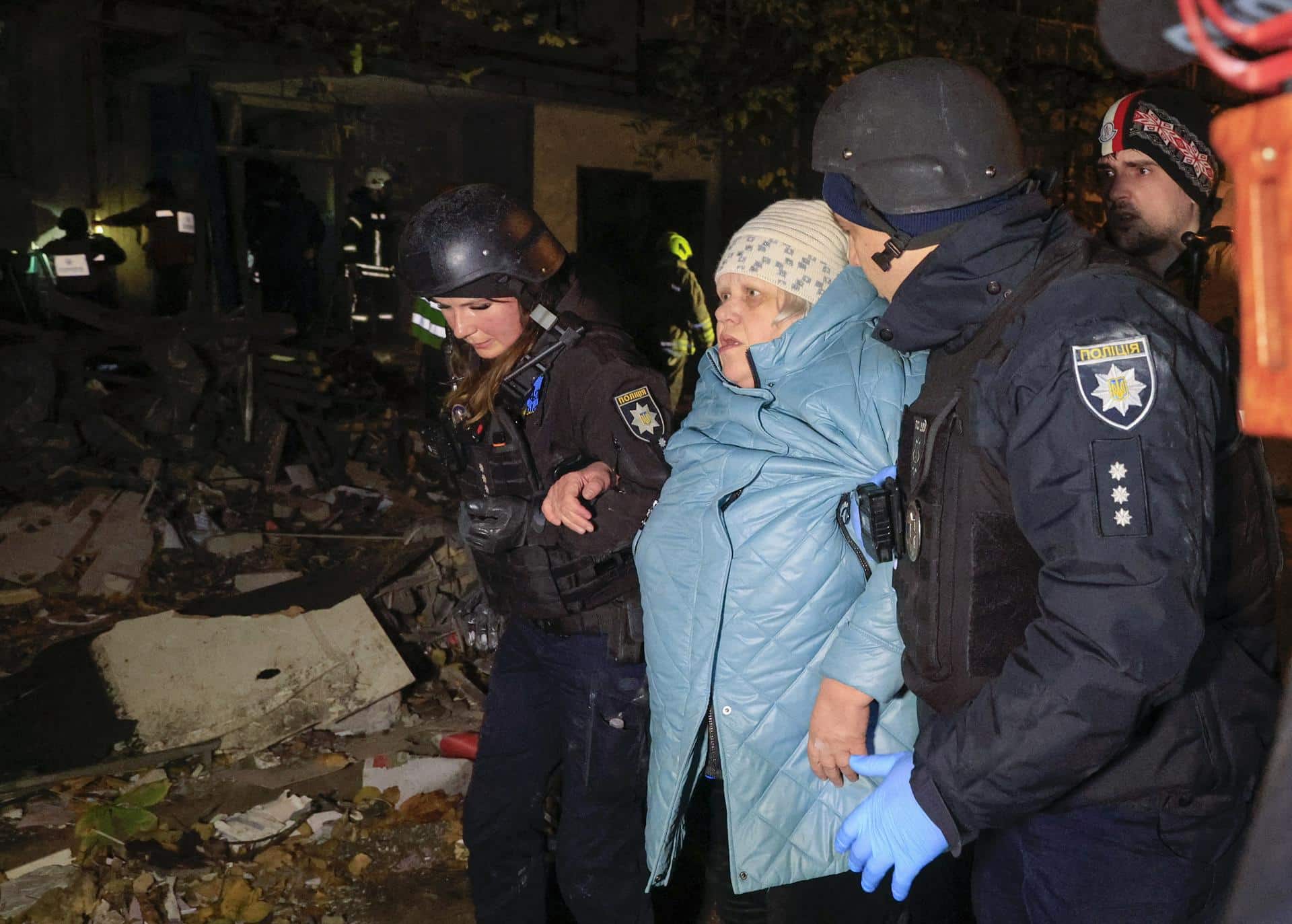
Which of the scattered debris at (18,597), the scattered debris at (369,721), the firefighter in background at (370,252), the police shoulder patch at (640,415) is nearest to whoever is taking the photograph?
the police shoulder patch at (640,415)

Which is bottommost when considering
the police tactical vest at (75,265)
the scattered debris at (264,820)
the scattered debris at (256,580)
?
the scattered debris at (256,580)

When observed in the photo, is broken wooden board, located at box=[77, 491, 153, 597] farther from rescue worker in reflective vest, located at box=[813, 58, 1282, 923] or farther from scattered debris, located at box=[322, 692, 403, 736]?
rescue worker in reflective vest, located at box=[813, 58, 1282, 923]

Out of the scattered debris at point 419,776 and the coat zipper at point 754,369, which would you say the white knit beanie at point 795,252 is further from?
the scattered debris at point 419,776

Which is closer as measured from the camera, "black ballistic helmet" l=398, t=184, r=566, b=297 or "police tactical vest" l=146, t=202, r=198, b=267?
"black ballistic helmet" l=398, t=184, r=566, b=297

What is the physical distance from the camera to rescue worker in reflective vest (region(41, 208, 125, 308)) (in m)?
11.3

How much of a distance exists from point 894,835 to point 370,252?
13252mm

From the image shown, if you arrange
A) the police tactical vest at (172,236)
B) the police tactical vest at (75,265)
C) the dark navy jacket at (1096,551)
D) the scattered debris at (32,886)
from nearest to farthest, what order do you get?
the dark navy jacket at (1096,551) < the scattered debris at (32,886) < the police tactical vest at (75,265) < the police tactical vest at (172,236)

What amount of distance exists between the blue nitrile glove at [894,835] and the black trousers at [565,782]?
1044mm

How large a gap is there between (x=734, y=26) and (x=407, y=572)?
302 inches

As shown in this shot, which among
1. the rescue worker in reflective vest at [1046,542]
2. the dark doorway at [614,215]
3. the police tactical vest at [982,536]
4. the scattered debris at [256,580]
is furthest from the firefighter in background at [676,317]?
the police tactical vest at [982,536]

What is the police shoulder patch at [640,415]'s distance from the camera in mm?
2766

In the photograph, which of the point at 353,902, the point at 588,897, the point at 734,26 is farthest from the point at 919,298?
the point at 734,26

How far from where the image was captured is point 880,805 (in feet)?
5.68

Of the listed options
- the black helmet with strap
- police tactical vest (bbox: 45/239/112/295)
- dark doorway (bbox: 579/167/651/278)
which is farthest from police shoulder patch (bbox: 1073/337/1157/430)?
dark doorway (bbox: 579/167/651/278)
